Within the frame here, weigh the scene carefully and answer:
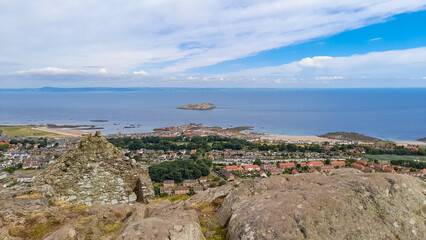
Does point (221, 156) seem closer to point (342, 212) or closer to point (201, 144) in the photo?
point (201, 144)

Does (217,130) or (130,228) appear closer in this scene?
(130,228)

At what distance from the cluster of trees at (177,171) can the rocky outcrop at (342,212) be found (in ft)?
158

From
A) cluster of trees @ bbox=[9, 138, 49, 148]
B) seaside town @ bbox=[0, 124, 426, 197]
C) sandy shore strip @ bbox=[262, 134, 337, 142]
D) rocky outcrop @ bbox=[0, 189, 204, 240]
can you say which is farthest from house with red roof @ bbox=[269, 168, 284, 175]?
cluster of trees @ bbox=[9, 138, 49, 148]

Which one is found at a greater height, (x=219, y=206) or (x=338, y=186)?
(x=338, y=186)

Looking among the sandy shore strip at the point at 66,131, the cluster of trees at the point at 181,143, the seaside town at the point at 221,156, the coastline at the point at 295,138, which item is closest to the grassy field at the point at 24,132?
the sandy shore strip at the point at 66,131

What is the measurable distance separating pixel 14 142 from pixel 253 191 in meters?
105

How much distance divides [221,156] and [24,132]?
84539 mm

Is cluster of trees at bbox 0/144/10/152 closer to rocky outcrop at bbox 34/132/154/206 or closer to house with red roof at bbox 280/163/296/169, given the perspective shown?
house with red roof at bbox 280/163/296/169

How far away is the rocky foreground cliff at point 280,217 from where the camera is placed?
17.0 ft

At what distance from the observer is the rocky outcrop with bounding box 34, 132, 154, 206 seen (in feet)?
36.3

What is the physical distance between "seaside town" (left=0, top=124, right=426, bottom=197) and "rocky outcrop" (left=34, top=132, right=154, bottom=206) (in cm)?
3276

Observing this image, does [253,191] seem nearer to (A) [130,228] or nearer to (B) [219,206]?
(B) [219,206]

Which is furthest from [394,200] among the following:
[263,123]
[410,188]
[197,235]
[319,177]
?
[263,123]

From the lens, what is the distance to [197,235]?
220 inches
